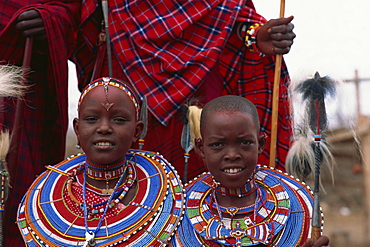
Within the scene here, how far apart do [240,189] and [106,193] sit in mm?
797

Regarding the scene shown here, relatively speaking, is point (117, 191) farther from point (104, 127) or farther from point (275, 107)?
point (275, 107)

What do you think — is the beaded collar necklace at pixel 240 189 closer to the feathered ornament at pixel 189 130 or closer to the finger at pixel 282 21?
the feathered ornament at pixel 189 130

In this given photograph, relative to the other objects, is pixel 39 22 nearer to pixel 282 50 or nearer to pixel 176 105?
pixel 176 105

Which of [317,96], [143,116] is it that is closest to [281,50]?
[317,96]

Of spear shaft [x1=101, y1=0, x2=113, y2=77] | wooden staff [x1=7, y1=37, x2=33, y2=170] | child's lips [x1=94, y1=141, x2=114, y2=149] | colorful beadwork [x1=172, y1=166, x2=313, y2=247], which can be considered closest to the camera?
colorful beadwork [x1=172, y1=166, x2=313, y2=247]

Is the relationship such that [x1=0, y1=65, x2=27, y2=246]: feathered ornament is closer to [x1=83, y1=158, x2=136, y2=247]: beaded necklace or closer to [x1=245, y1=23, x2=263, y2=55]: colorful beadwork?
[x1=83, y1=158, x2=136, y2=247]: beaded necklace

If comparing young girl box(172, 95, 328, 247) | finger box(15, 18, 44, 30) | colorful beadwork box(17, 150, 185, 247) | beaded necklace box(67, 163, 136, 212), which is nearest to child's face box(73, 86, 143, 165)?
beaded necklace box(67, 163, 136, 212)

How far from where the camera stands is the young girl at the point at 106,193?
3.04m

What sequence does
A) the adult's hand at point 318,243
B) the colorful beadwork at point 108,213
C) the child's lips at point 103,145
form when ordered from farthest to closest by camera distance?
1. the child's lips at point 103,145
2. the colorful beadwork at point 108,213
3. the adult's hand at point 318,243

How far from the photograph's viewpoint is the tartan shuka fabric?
13.7 ft

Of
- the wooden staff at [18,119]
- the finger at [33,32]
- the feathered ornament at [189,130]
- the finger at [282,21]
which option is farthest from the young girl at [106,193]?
the finger at [282,21]

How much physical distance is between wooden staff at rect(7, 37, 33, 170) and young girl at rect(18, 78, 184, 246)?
0.71 meters

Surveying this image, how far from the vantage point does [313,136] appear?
10.7ft

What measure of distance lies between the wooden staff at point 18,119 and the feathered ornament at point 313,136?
198 cm
